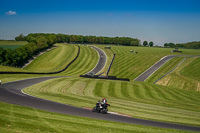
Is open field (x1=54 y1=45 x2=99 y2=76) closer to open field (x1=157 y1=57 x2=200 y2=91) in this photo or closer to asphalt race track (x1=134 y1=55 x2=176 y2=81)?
asphalt race track (x1=134 y1=55 x2=176 y2=81)

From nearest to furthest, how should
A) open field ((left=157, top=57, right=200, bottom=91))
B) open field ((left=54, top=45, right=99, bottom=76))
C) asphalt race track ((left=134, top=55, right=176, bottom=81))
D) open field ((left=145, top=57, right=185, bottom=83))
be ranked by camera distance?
open field ((left=157, top=57, right=200, bottom=91)) → open field ((left=145, top=57, right=185, bottom=83)) → asphalt race track ((left=134, top=55, right=176, bottom=81)) → open field ((left=54, top=45, right=99, bottom=76))

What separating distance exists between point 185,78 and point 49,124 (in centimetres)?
5660

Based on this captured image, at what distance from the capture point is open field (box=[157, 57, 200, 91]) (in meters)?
58.9

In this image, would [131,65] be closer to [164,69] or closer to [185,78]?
[164,69]

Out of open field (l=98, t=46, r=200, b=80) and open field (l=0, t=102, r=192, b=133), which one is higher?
open field (l=98, t=46, r=200, b=80)

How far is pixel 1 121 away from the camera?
15.3m

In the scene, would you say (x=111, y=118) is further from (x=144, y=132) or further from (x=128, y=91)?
(x=128, y=91)

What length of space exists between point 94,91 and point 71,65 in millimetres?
59385

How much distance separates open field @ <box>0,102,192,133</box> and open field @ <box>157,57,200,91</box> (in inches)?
1750

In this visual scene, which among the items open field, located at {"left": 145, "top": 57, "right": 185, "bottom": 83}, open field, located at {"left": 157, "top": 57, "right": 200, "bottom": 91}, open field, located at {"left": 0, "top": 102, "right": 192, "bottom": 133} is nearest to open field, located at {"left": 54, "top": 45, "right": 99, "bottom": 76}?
open field, located at {"left": 145, "top": 57, "right": 185, "bottom": 83}

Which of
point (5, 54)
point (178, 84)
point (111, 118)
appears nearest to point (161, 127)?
point (111, 118)

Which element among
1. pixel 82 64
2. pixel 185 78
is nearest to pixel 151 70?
pixel 185 78

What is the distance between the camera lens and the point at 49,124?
16.0 meters

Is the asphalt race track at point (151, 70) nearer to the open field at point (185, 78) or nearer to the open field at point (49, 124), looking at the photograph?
the open field at point (185, 78)
